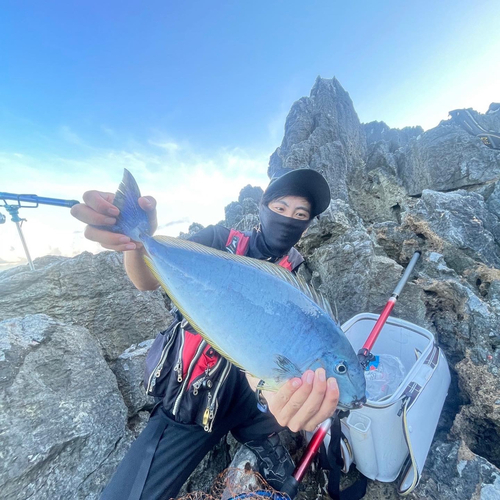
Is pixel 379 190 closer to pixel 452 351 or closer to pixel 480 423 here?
pixel 452 351

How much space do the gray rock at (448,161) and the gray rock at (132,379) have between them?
1093 centimetres

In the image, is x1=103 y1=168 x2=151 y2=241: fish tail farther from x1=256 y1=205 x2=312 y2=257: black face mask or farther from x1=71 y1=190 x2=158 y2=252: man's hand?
x1=256 y1=205 x2=312 y2=257: black face mask

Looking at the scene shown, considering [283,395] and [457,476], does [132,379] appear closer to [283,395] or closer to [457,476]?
[283,395]

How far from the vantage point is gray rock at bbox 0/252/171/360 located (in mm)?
2898

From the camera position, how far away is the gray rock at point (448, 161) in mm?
9094

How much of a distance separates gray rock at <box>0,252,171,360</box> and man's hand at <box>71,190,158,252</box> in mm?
2063

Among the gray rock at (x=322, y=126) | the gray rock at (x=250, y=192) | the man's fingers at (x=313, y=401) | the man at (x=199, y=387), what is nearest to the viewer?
the man's fingers at (x=313, y=401)

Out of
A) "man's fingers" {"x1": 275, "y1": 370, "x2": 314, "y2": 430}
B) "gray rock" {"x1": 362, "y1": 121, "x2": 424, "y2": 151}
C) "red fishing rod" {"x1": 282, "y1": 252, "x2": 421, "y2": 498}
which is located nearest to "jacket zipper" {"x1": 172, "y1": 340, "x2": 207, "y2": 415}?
"man's fingers" {"x1": 275, "y1": 370, "x2": 314, "y2": 430}

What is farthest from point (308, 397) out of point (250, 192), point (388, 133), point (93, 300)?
point (388, 133)

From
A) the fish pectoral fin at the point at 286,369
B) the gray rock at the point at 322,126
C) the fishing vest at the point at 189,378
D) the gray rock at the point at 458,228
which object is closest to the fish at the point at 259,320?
the fish pectoral fin at the point at 286,369

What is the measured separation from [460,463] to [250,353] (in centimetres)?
204

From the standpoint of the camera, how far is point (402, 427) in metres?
1.78

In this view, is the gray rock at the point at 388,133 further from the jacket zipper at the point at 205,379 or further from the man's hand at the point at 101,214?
the man's hand at the point at 101,214

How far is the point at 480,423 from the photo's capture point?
2146mm
